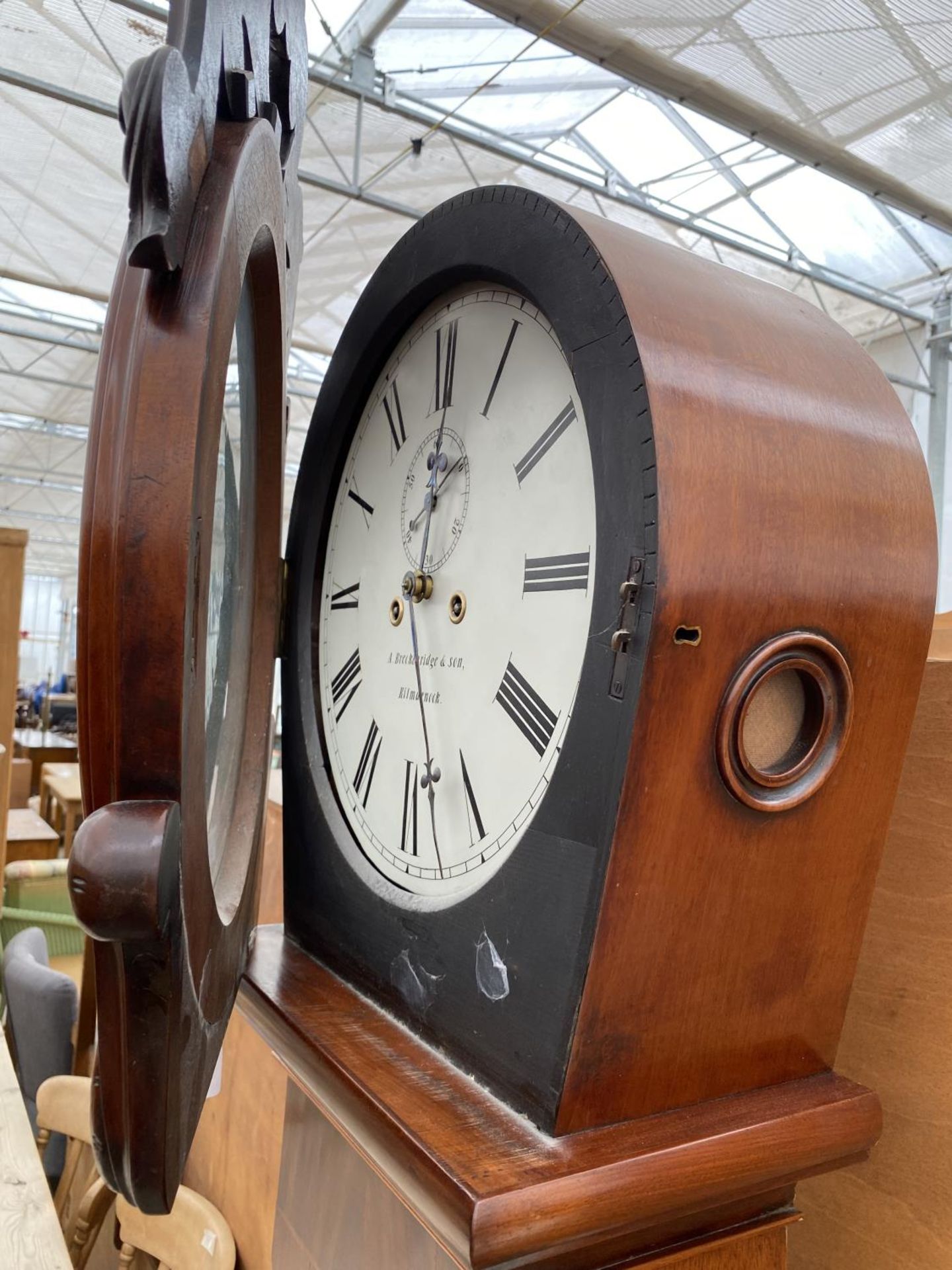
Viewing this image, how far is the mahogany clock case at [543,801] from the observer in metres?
0.43

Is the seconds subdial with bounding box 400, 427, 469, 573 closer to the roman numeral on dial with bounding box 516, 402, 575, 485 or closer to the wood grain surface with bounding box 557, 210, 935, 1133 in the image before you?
the roman numeral on dial with bounding box 516, 402, 575, 485

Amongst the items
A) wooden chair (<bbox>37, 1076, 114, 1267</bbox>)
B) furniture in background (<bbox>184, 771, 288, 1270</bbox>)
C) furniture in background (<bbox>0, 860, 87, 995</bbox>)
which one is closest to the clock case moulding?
furniture in background (<bbox>184, 771, 288, 1270</bbox>)

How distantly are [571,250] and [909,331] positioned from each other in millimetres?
6471

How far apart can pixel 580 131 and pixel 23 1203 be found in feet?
16.3

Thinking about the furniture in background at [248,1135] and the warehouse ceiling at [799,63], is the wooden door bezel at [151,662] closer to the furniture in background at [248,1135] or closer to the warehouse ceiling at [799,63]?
the furniture in background at [248,1135]

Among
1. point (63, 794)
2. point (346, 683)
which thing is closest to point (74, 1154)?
point (346, 683)

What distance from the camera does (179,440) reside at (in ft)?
1.16

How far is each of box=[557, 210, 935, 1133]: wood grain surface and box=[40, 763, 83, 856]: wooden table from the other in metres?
3.76

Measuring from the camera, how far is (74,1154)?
226cm

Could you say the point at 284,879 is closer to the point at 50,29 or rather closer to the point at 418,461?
the point at 418,461

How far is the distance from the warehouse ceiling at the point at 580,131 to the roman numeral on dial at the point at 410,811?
3.62m

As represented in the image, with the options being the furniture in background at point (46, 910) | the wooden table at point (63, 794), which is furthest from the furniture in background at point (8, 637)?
the wooden table at point (63, 794)

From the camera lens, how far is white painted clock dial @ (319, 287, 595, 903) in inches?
19.7

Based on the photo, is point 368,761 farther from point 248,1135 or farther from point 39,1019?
point 39,1019
